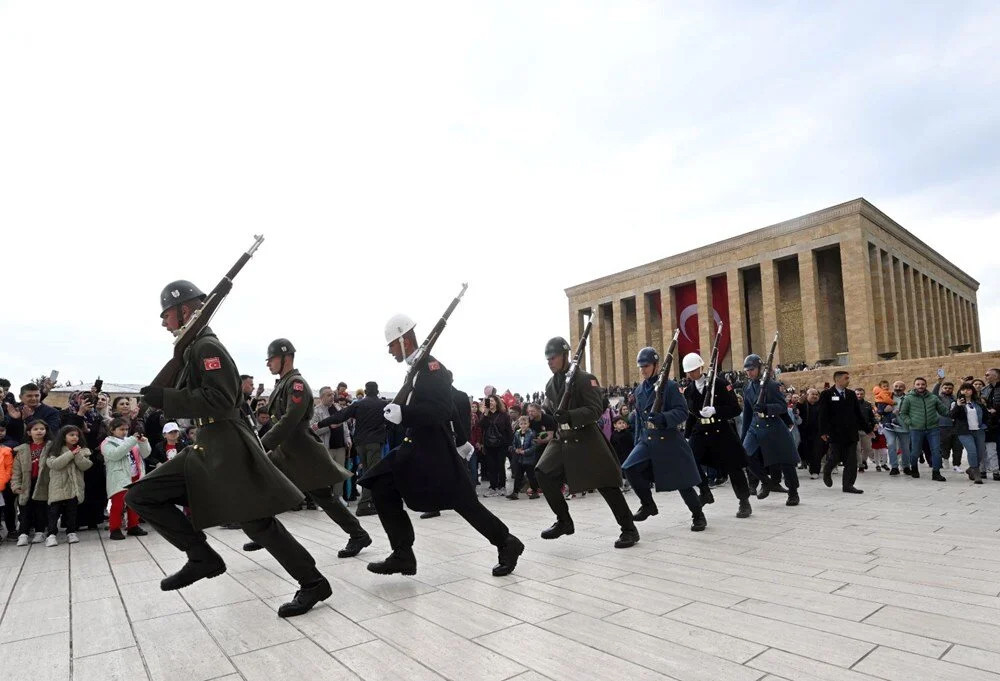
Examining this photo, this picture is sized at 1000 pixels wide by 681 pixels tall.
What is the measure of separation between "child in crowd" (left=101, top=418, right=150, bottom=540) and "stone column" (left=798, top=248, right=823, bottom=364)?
3879 cm

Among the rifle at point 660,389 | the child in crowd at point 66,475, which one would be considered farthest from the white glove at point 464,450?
the child in crowd at point 66,475

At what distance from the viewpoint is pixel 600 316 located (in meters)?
53.9

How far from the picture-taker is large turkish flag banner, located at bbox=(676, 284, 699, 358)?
44469 millimetres

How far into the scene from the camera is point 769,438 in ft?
27.1

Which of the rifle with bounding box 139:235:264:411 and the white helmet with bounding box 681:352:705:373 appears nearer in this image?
the rifle with bounding box 139:235:264:411

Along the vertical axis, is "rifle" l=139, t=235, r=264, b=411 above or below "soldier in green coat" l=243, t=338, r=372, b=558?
above

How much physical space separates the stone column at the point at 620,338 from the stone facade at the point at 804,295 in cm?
9

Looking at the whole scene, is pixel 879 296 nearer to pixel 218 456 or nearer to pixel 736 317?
pixel 736 317

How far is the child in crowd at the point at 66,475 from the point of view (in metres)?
7.31

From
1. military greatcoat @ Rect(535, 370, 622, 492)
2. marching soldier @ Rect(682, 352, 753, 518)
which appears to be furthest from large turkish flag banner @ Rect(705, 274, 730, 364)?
military greatcoat @ Rect(535, 370, 622, 492)

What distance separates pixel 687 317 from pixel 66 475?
42.1 metres

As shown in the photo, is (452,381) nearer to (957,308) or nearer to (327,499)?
(327,499)

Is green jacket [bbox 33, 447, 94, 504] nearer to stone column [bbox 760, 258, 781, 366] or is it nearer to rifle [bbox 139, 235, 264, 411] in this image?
rifle [bbox 139, 235, 264, 411]

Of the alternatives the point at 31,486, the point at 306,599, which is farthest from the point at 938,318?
the point at 31,486
